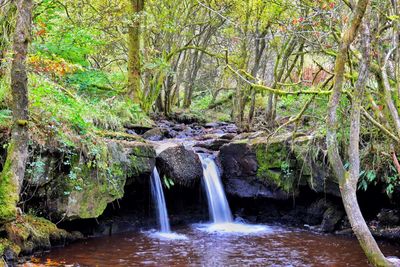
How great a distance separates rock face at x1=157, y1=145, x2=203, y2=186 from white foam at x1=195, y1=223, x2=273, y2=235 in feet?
4.16

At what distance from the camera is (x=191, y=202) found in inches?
464

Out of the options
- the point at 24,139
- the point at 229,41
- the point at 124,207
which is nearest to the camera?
the point at 24,139

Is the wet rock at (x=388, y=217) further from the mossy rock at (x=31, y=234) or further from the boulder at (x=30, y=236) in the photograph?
the mossy rock at (x=31, y=234)

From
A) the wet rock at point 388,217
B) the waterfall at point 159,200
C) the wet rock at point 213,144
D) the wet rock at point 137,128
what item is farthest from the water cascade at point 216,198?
the wet rock at point 388,217

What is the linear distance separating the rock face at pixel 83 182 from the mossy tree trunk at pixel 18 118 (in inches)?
54.6

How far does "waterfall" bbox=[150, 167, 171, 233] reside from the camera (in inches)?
414

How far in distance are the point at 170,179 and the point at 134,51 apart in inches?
216

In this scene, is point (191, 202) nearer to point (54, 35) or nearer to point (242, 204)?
point (242, 204)

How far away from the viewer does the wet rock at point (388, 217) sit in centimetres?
977

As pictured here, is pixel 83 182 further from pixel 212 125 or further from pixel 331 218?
pixel 212 125

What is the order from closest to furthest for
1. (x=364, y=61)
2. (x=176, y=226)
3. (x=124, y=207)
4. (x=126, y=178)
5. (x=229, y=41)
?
(x=364, y=61) < (x=126, y=178) < (x=124, y=207) < (x=176, y=226) < (x=229, y=41)

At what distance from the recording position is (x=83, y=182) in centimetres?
856

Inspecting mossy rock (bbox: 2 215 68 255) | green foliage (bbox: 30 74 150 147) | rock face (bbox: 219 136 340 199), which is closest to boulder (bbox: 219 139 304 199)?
rock face (bbox: 219 136 340 199)

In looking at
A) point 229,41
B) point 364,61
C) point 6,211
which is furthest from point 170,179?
point 229,41
